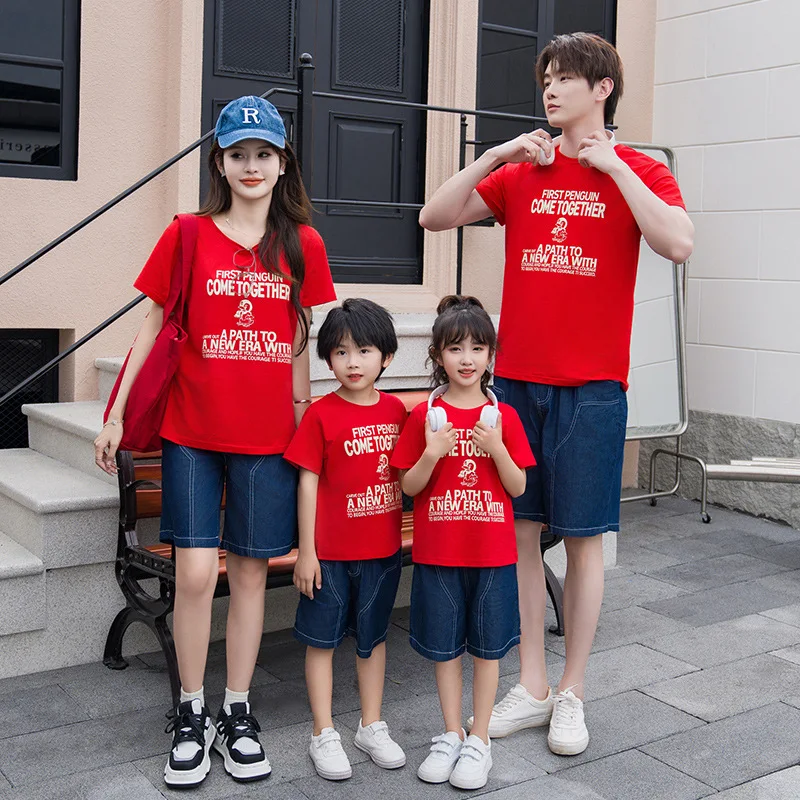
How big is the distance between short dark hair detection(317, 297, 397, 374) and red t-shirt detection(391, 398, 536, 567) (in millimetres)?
208

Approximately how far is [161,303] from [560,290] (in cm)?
105

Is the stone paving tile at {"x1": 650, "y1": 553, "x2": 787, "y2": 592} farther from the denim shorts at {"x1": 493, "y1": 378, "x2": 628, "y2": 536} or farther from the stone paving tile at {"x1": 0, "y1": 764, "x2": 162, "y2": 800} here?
the stone paving tile at {"x1": 0, "y1": 764, "x2": 162, "y2": 800}

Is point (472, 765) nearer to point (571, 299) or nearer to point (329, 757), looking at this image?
point (329, 757)

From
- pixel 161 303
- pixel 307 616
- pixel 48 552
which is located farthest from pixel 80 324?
pixel 307 616

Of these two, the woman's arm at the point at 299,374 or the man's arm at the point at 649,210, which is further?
the woman's arm at the point at 299,374

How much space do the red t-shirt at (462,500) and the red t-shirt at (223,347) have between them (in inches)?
14.9

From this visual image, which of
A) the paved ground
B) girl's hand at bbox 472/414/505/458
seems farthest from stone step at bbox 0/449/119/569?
girl's hand at bbox 472/414/505/458

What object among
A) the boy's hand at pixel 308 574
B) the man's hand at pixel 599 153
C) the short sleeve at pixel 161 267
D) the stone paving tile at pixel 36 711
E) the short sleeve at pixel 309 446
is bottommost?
the stone paving tile at pixel 36 711

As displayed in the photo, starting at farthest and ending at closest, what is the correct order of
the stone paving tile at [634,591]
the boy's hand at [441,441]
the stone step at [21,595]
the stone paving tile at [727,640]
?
the stone paving tile at [634,591] → the stone paving tile at [727,640] → the stone step at [21,595] → the boy's hand at [441,441]

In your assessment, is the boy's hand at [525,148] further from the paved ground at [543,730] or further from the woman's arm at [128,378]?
the paved ground at [543,730]

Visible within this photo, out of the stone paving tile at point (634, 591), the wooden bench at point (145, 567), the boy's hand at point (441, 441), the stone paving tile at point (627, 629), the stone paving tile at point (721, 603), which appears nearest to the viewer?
the boy's hand at point (441, 441)

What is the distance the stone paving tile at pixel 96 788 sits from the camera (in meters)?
2.76

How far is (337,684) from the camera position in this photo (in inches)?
140

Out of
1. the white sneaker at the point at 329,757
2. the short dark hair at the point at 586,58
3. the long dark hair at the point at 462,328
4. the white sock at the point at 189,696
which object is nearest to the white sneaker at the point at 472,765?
the white sneaker at the point at 329,757
